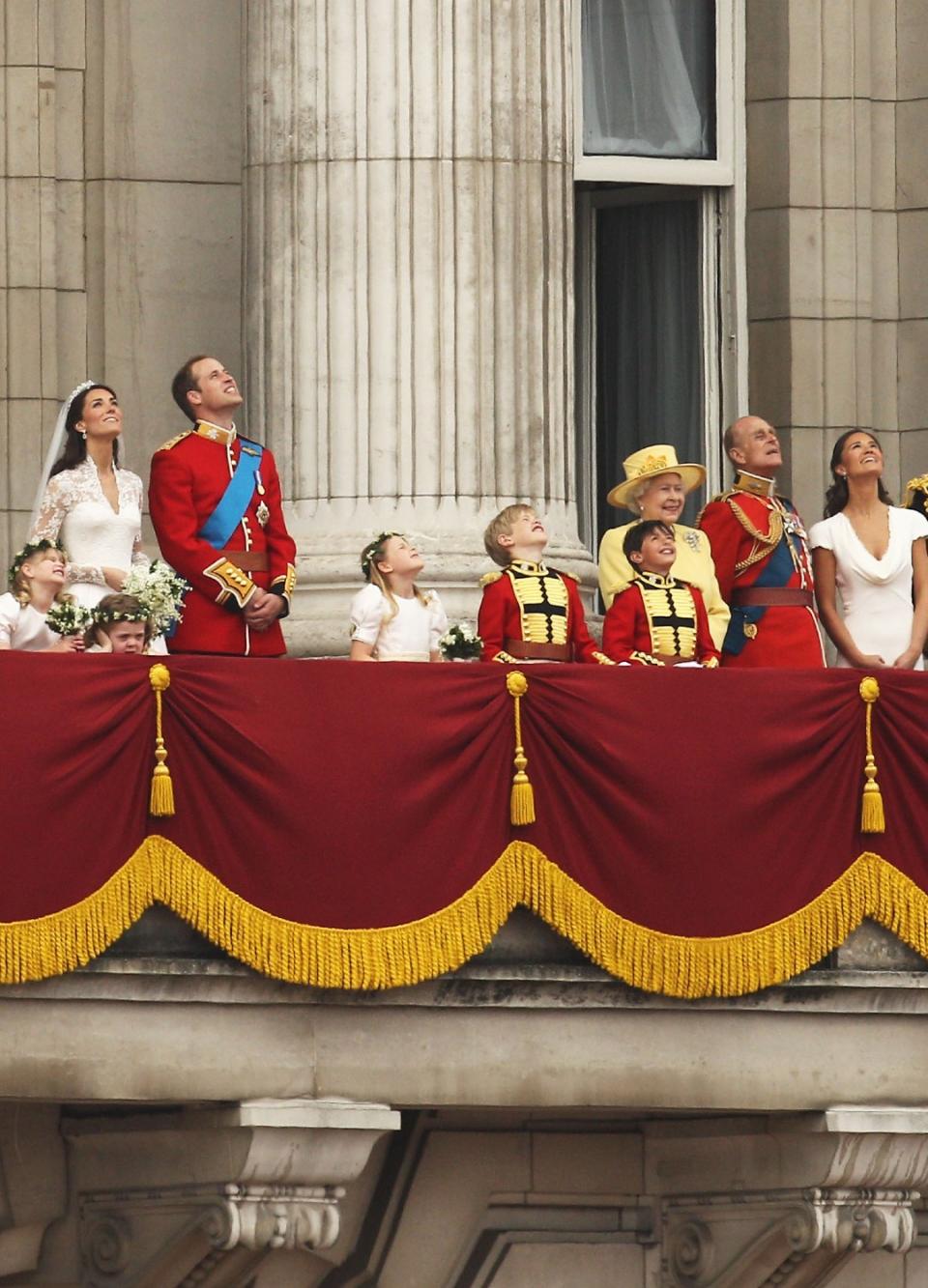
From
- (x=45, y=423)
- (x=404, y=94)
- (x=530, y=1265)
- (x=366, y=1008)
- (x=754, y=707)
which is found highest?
(x=404, y=94)

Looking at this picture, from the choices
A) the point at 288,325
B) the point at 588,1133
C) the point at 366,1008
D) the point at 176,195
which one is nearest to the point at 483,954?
the point at 366,1008

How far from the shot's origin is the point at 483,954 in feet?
61.5

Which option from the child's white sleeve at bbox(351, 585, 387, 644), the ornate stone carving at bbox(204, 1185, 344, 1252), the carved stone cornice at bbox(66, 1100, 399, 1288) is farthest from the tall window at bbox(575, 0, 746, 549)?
the ornate stone carving at bbox(204, 1185, 344, 1252)

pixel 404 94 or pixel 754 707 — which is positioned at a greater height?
pixel 404 94

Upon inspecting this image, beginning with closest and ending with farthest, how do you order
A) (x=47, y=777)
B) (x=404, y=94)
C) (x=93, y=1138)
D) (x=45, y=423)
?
1. (x=47, y=777)
2. (x=93, y=1138)
3. (x=404, y=94)
4. (x=45, y=423)

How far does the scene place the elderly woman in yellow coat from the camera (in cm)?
2039

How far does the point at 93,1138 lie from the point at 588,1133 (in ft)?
7.56

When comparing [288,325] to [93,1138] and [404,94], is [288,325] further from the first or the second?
[93,1138]

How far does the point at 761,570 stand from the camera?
819 inches

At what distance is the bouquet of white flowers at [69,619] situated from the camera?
18.9 m

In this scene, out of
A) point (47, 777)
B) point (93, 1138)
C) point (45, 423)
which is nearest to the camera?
point (47, 777)

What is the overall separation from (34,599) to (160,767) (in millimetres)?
1202

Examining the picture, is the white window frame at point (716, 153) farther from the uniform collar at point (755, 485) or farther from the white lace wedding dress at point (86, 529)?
the white lace wedding dress at point (86, 529)

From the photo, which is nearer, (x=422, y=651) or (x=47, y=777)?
(x=47, y=777)
